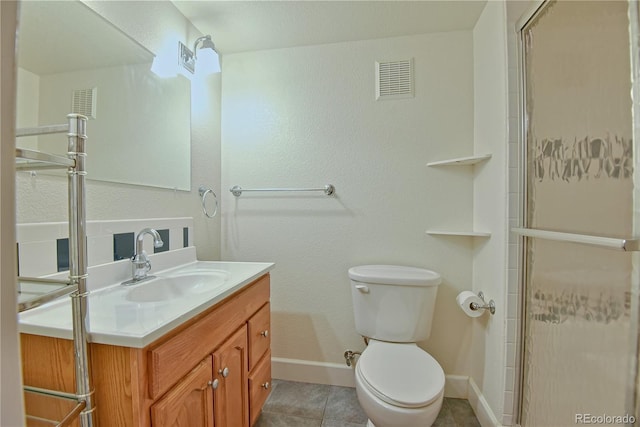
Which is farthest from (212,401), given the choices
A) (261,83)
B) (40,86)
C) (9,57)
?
(261,83)

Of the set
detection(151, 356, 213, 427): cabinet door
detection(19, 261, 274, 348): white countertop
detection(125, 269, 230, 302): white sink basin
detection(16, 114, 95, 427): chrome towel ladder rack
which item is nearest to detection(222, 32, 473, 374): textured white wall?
detection(125, 269, 230, 302): white sink basin

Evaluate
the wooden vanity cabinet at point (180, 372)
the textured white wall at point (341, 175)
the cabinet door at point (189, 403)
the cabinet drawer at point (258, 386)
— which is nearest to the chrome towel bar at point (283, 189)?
the textured white wall at point (341, 175)

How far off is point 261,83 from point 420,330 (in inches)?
71.4

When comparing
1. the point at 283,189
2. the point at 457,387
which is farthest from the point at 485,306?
the point at 283,189

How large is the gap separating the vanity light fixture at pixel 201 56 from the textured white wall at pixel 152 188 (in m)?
0.07

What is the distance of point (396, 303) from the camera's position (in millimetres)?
1433

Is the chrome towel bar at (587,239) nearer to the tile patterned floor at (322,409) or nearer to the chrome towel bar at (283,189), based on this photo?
the chrome towel bar at (283,189)

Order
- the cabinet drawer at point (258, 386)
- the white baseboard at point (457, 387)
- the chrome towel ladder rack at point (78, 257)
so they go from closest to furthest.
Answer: the chrome towel ladder rack at point (78, 257), the cabinet drawer at point (258, 386), the white baseboard at point (457, 387)

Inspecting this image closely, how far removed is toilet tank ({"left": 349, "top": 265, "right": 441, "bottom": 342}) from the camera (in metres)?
1.42

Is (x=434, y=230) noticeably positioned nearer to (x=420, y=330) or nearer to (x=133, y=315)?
(x=420, y=330)

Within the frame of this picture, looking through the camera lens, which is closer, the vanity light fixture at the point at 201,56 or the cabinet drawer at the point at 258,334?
the cabinet drawer at the point at 258,334

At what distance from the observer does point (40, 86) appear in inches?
32.4

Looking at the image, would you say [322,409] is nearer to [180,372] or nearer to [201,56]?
[180,372]

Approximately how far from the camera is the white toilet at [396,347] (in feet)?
3.29
